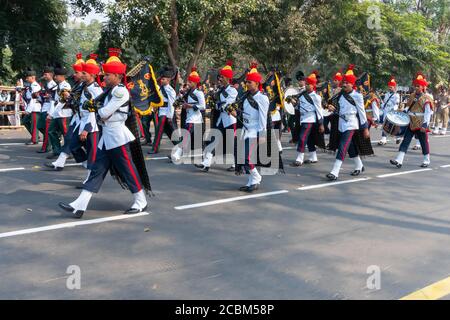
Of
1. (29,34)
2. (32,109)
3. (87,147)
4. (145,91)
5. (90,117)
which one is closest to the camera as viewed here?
(90,117)

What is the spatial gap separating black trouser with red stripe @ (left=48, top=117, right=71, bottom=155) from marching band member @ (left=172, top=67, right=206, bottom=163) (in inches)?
89.6

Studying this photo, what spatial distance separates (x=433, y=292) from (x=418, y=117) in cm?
756

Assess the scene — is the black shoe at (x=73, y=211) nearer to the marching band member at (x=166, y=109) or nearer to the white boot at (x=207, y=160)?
the white boot at (x=207, y=160)

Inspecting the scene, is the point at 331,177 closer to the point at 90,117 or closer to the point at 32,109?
the point at 90,117

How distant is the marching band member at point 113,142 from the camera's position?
635 centimetres

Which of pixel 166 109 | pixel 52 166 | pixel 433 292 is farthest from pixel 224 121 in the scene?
pixel 433 292

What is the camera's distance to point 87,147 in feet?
27.1

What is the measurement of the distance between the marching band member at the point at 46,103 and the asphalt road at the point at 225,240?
2302 millimetres

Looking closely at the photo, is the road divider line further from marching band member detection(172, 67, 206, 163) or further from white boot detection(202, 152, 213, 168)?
marching band member detection(172, 67, 206, 163)

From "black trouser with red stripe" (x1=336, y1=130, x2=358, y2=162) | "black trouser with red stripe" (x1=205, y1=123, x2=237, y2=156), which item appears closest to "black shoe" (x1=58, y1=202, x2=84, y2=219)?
"black trouser with red stripe" (x1=205, y1=123, x2=237, y2=156)

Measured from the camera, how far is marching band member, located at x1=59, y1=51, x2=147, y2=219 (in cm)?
635

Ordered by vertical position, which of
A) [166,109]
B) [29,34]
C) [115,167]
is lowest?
[115,167]

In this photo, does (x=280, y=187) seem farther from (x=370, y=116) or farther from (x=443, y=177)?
(x=370, y=116)
